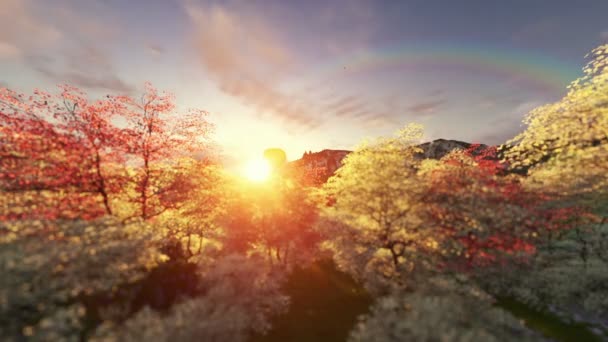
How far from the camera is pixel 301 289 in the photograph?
24500 mm

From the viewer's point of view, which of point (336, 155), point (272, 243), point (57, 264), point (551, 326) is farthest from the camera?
point (336, 155)

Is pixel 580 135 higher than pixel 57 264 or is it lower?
higher

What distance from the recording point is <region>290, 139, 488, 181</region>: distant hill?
8181cm

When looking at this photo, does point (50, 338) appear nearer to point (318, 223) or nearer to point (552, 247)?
point (318, 223)

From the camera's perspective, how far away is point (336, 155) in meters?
105

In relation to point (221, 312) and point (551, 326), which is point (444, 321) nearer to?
point (221, 312)

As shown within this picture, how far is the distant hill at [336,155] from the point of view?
81.8 m

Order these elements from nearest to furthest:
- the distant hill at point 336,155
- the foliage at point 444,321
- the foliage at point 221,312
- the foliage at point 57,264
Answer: the foliage at point 57,264 < the foliage at point 221,312 < the foliage at point 444,321 < the distant hill at point 336,155

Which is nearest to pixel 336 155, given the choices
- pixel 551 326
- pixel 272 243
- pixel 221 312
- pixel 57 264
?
pixel 272 243

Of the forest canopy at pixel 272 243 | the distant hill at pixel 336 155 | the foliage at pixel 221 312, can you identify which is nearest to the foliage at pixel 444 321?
the forest canopy at pixel 272 243

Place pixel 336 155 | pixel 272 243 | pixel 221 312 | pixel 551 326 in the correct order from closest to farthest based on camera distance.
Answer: pixel 221 312 < pixel 551 326 < pixel 272 243 < pixel 336 155

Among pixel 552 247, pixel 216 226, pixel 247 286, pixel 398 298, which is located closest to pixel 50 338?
pixel 247 286

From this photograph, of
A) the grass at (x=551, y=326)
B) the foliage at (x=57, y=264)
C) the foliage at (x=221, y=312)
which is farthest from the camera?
the grass at (x=551, y=326)

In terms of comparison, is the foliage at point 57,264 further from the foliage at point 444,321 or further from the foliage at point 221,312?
the foliage at point 444,321
